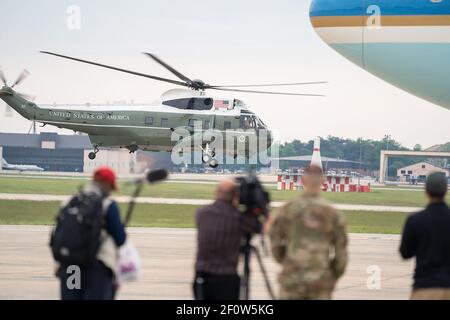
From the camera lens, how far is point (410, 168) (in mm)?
140375

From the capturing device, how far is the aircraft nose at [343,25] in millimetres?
19359

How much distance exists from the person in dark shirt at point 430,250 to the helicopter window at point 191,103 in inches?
1539

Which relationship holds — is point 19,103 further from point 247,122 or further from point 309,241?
point 309,241

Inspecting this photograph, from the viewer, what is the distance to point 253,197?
9.59 meters

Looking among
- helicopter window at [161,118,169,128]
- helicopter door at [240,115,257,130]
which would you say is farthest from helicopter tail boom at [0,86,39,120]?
helicopter door at [240,115,257,130]

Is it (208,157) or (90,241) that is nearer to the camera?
(90,241)

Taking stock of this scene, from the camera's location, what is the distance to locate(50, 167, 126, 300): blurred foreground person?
363 inches

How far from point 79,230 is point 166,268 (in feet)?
26.7

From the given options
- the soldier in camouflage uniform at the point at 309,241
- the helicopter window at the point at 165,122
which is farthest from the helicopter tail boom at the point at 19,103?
the soldier in camouflage uniform at the point at 309,241

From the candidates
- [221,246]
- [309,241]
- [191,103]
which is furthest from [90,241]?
[191,103]

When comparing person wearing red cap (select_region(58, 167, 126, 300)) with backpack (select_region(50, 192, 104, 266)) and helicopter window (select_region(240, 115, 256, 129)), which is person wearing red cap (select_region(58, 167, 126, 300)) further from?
helicopter window (select_region(240, 115, 256, 129))

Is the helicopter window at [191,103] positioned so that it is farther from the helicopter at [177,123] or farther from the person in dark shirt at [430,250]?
the person in dark shirt at [430,250]

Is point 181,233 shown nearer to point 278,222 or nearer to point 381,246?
point 381,246
